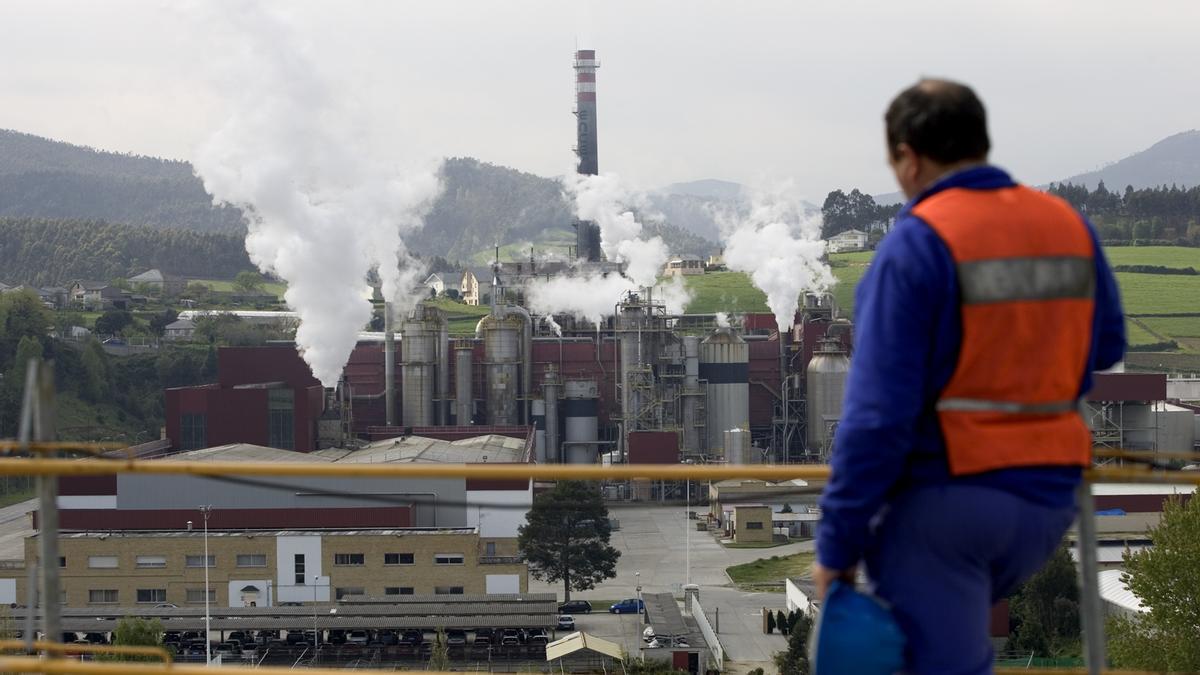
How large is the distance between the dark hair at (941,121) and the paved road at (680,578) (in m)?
15.9

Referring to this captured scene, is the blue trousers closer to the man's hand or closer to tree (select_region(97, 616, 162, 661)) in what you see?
the man's hand

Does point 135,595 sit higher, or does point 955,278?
point 955,278

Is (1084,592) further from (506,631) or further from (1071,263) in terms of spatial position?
(506,631)

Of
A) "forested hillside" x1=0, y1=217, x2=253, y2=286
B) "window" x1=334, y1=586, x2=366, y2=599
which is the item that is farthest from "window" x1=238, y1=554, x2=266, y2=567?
"forested hillside" x1=0, y1=217, x2=253, y2=286

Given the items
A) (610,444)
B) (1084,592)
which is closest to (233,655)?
(1084,592)

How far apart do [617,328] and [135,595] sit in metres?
21.0

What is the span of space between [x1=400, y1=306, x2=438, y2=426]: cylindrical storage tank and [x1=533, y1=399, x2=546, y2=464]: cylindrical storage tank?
10.1 feet

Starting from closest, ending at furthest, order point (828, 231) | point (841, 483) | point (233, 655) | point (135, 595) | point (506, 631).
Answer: point (841, 483)
point (233, 655)
point (506, 631)
point (135, 595)
point (828, 231)

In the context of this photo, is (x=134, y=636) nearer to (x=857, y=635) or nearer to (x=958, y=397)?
(x=857, y=635)

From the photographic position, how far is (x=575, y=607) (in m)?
22.4

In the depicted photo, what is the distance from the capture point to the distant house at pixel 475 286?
83.5m

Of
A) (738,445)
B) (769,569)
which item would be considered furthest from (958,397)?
(738,445)

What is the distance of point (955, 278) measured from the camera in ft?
7.00

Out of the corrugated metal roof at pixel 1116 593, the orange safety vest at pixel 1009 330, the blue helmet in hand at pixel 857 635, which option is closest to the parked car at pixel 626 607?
the corrugated metal roof at pixel 1116 593
